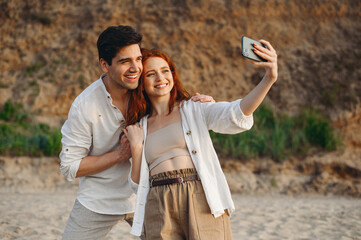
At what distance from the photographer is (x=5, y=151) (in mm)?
6820

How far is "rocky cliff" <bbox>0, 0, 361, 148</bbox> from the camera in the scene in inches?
306

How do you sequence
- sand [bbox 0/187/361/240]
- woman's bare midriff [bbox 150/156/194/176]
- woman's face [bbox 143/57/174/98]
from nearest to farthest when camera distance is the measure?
woman's bare midriff [bbox 150/156/194/176] < woman's face [bbox 143/57/174/98] < sand [bbox 0/187/361/240]

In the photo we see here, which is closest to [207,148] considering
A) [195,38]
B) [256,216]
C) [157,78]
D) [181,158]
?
[181,158]

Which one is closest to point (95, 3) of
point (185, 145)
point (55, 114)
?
point (55, 114)

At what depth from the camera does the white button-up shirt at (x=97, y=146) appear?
2486mm

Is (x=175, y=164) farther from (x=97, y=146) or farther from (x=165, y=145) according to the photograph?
(x=97, y=146)

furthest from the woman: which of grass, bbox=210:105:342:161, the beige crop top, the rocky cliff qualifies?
the rocky cliff

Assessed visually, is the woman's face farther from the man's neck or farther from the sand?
the sand

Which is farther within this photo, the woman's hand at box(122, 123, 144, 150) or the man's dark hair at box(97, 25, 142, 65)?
the man's dark hair at box(97, 25, 142, 65)

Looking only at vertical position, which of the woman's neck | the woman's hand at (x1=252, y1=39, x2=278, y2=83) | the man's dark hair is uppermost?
the man's dark hair

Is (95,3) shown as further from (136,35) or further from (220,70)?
(136,35)

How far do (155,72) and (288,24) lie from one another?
20.8 feet

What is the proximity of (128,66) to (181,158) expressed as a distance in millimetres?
651

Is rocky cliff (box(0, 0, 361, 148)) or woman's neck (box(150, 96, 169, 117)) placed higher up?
rocky cliff (box(0, 0, 361, 148))
